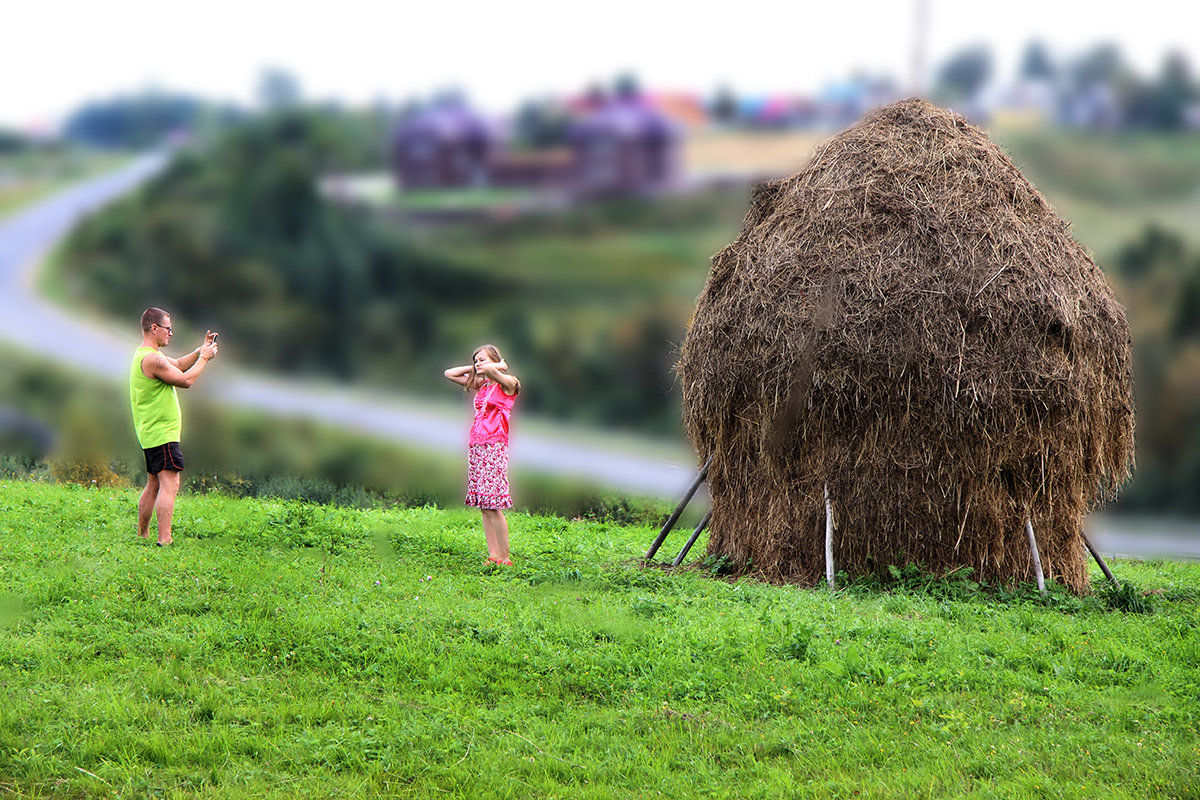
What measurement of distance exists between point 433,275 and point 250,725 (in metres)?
2.97

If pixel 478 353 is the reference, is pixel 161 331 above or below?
below

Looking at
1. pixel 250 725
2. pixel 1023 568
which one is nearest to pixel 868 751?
pixel 250 725

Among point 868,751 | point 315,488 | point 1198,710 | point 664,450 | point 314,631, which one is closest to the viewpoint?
point 868,751

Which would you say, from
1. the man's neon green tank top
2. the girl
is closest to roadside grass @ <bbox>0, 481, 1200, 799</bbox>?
the girl

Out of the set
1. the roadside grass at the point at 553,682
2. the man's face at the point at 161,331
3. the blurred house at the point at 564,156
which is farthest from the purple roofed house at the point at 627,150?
the man's face at the point at 161,331

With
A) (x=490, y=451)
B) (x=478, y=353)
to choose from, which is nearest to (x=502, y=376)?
(x=478, y=353)

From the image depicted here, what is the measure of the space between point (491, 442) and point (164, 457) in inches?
109

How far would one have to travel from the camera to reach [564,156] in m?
4.91

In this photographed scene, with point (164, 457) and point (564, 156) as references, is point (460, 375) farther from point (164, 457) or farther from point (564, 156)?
point (564, 156)

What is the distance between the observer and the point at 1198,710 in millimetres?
5969

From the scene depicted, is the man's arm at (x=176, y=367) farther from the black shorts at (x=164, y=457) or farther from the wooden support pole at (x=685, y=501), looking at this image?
the wooden support pole at (x=685, y=501)

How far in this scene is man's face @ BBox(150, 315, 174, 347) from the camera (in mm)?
8555

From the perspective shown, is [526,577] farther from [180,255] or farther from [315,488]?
[315,488]

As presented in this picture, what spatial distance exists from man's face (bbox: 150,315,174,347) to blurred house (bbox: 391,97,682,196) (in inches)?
175
